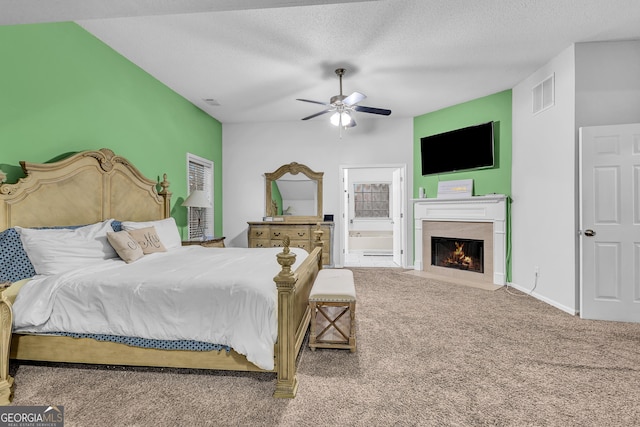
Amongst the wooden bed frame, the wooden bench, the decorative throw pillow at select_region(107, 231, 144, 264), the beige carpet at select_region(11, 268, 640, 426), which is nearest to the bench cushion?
the wooden bench

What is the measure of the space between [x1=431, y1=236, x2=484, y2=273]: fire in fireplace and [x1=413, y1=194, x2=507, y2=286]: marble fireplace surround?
8 cm

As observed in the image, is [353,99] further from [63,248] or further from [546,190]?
[63,248]

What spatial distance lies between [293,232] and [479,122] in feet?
11.7

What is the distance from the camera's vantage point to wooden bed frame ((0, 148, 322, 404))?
5.73 ft

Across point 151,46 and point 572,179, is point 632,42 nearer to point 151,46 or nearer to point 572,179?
point 572,179

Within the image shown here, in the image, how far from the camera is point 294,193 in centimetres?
584

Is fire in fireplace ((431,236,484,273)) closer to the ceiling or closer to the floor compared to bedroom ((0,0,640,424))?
closer to the floor

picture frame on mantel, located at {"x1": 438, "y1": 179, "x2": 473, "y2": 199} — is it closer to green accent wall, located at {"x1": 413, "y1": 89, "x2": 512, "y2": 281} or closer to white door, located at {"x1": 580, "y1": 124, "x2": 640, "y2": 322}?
green accent wall, located at {"x1": 413, "y1": 89, "x2": 512, "y2": 281}

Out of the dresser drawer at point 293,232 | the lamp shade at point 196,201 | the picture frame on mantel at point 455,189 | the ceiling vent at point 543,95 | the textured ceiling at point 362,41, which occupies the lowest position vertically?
the dresser drawer at point 293,232

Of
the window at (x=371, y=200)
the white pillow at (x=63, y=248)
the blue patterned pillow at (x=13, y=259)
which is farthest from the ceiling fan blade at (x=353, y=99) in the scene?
the window at (x=371, y=200)

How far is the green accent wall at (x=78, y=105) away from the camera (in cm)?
226

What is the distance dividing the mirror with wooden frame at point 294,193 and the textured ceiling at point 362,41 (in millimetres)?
1734

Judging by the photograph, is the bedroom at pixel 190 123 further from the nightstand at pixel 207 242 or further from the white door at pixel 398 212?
the nightstand at pixel 207 242

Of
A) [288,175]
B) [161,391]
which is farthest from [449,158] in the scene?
[161,391]
